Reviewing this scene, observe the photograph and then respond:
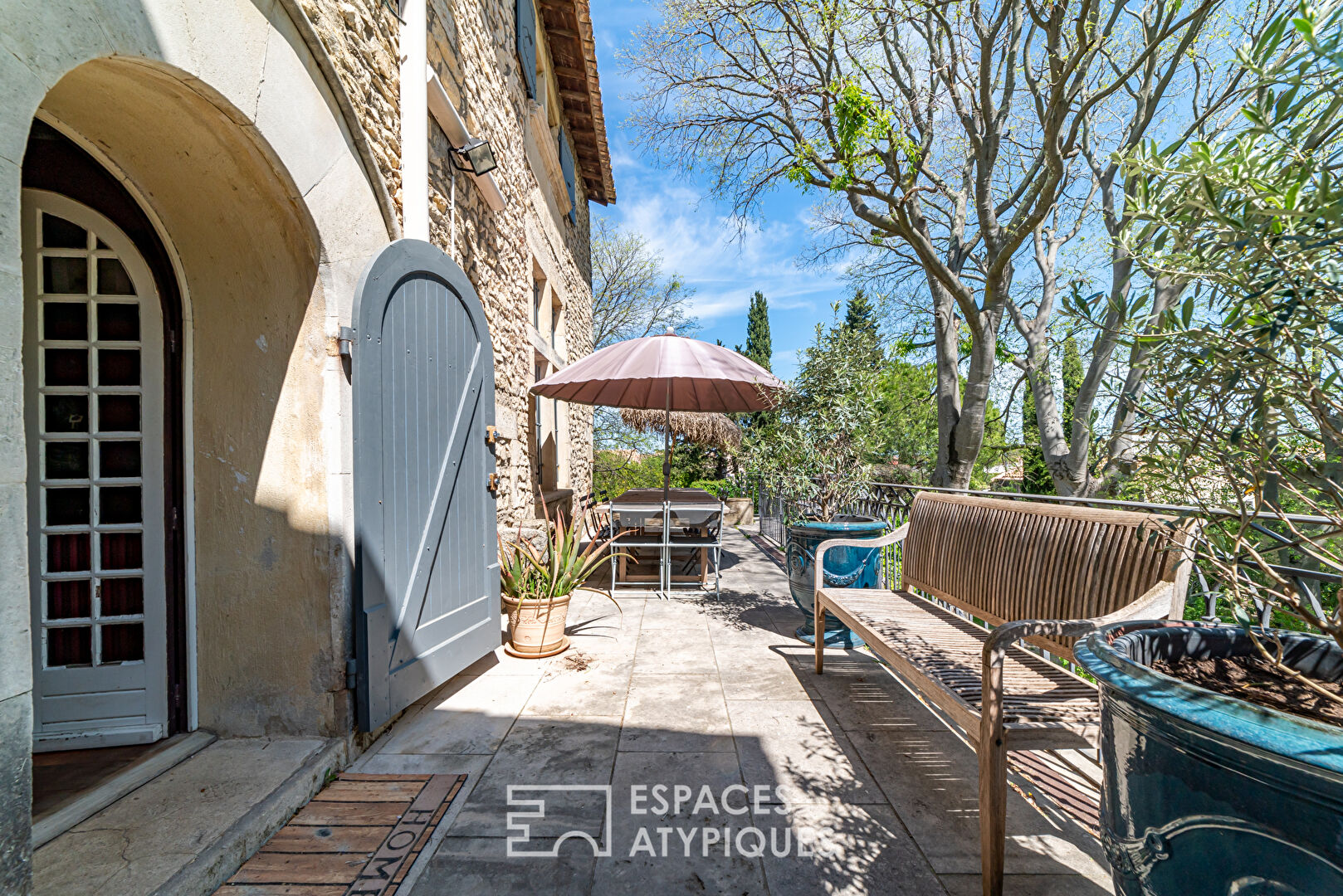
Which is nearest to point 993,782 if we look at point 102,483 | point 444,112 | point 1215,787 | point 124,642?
point 1215,787

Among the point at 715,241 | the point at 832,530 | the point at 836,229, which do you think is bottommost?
the point at 832,530

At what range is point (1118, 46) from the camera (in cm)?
703

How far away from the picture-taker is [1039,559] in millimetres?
2389

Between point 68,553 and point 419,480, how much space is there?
1321 millimetres

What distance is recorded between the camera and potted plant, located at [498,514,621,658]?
3553 millimetres

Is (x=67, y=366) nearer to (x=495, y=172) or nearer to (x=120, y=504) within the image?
Answer: (x=120, y=504)

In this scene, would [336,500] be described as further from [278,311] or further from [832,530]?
[832,530]

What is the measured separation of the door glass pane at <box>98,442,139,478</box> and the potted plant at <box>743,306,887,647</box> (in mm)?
3493

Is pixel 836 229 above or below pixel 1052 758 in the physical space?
above

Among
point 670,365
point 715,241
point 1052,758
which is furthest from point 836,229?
point 1052,758

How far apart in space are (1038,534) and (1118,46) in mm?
8031

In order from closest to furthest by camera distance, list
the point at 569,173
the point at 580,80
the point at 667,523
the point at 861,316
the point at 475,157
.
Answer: the point at 475,157, the point at 667,523, the point at 580,80, the point at 569,173, the point at 861,316

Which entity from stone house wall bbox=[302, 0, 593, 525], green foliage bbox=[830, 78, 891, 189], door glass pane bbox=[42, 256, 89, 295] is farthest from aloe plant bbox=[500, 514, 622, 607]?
green foliage bbox=[830, 78, 891, 189]

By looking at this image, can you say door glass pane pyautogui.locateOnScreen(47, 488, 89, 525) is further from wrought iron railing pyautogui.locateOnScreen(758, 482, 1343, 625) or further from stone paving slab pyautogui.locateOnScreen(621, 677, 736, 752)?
wrought iron railing pyautogui.locateOnScreen(758, 482, 1343, 625)
